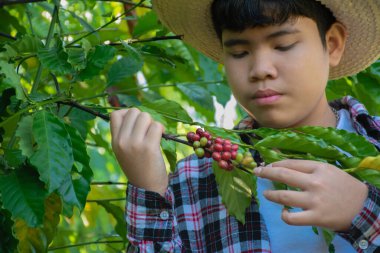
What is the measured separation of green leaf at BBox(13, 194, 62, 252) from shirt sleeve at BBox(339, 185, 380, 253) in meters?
0.58

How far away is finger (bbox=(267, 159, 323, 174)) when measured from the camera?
3.93 feet

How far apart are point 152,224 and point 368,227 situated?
1.41 ft

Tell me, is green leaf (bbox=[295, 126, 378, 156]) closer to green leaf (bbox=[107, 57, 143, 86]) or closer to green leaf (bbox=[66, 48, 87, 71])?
green leaf (bbox=[66, 48, 87, 71])

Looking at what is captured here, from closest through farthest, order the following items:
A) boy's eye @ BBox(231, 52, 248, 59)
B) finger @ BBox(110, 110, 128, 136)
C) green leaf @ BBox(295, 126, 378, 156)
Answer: green leaf @ BBox(295, 126, 378, 156) < finger @ BBox(110, 110, 128, 136) < boy's eye @ BBox(231, 52, 248, 59)

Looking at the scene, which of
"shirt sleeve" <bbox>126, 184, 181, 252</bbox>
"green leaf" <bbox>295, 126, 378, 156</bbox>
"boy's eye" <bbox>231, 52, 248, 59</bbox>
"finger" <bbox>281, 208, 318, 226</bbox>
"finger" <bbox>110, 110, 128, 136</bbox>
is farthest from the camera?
"boy's eye" <bbox>231, 52, 248, 59</bbox>

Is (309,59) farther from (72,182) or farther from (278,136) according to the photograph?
(72,182)

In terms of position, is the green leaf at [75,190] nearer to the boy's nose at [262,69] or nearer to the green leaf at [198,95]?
the boy's nose at [262,69]

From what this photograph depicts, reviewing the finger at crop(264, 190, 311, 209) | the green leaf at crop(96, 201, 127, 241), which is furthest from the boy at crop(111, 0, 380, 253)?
the green leaf at crop(96, 201, 127, 241)

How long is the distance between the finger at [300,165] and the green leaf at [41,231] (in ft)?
1.73

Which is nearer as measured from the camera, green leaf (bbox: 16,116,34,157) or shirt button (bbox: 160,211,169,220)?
Result: green leaf (bbox: 16,116,34,157)

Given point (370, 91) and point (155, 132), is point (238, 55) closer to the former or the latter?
point (155, 132)

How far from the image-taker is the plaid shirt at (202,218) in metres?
1.33

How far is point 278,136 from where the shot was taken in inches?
47.9

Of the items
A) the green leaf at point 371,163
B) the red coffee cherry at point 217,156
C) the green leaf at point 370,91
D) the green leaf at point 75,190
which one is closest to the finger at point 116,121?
the green leaf at point 75,190
